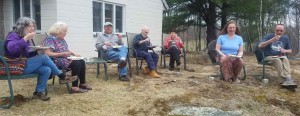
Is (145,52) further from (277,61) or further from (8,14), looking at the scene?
(8,14)

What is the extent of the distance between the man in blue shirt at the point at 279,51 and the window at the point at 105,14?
4.82 metres

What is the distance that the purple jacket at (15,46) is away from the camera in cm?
340

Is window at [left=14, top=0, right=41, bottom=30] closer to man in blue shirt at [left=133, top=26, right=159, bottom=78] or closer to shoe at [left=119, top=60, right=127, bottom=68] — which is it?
man in blue shirt at [left=133, top=26, right=159, bottom=78]

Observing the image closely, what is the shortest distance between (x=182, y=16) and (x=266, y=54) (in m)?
7.07

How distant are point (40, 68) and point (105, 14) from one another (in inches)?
215

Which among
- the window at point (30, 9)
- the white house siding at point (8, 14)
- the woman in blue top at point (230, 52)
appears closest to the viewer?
the woman in blue top at point (230, 52)

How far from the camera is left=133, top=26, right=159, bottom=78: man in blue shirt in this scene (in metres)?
5.72

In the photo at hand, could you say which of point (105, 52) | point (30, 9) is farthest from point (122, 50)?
point (30, 9)

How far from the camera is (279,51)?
5.52m

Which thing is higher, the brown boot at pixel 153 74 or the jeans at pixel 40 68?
the jeans at pixel 40 68

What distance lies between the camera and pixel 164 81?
527 centimetres

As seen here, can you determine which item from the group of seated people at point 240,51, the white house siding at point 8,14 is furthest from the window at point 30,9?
the group of seated people at point 240,51

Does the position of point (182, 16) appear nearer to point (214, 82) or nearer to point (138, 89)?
point (214, 82)

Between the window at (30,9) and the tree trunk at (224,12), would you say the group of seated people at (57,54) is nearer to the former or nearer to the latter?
the window at (30,9)
